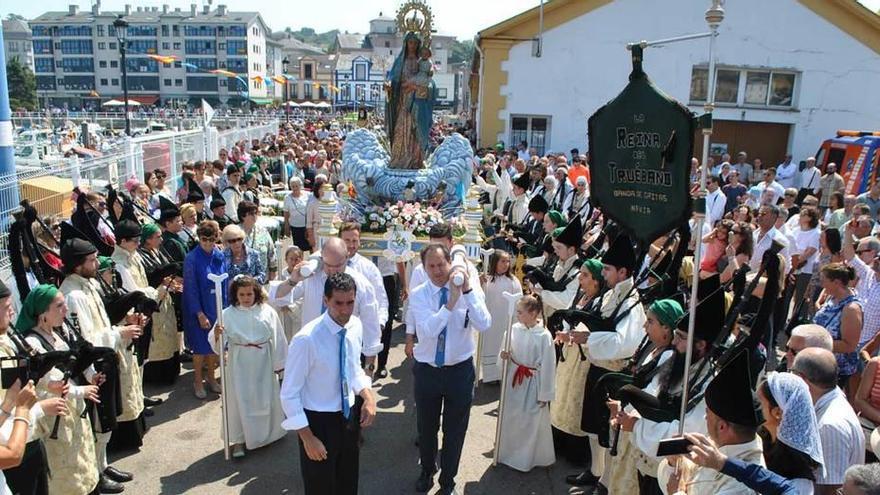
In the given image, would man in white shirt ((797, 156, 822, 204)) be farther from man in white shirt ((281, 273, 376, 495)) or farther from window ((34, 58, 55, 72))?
window ((34, 58, 55, 72))

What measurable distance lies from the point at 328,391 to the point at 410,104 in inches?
301

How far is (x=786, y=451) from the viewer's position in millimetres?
2713

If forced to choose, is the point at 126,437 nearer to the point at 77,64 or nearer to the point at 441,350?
the point at 441,350

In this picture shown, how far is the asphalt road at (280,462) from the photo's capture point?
516 cm

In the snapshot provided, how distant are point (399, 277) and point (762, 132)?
630 inches

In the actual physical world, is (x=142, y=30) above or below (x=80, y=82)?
above

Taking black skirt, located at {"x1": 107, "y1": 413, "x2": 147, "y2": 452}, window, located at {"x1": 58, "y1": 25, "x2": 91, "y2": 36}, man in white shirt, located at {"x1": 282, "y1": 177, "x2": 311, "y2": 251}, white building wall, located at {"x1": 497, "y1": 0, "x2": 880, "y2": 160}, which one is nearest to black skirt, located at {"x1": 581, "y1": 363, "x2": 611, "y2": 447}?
black skirt, located at {"x1": 107, "y1": 413, "x2": 147, "y2": 452}

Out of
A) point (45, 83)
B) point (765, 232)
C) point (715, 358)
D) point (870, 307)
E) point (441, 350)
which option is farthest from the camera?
point (45, 83)

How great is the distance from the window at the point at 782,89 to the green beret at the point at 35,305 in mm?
20445

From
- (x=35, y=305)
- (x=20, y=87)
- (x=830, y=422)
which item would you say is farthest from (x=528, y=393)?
(x=20, y=87)

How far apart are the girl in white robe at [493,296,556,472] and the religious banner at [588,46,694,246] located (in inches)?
74.6

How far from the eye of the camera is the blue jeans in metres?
4.87

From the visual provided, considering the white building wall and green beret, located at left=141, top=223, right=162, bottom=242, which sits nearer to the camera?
green beret, located at left=141, top=223, right=162, bottom=242

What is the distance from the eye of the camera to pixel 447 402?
4930 mm
